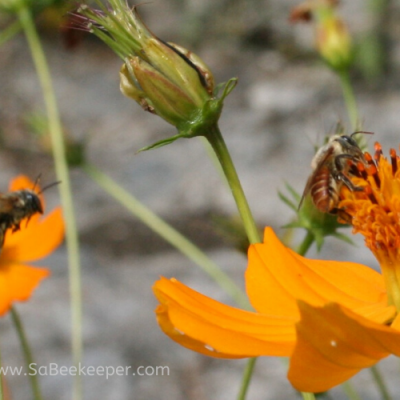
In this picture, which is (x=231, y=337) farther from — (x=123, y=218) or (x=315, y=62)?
(x=315, y=62)

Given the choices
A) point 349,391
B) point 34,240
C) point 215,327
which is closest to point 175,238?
point 34,240

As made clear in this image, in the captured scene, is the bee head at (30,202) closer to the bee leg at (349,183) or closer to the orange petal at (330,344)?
the bee leg at (349,183)

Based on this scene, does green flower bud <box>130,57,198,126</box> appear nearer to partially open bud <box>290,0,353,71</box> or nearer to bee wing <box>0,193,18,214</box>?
bee wing <box>0,193,18,214</box>

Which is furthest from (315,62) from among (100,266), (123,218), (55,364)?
(55,364)

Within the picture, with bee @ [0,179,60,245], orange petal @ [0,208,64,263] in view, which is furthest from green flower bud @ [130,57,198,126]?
orange petal @ [0,208,64,263]

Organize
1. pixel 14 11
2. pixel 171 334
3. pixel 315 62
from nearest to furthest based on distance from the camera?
pixel 171 334 < pixel 14 11 < pixel 315 62

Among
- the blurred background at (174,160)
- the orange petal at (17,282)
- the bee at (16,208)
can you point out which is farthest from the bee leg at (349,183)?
the blurred background at (174,160)
